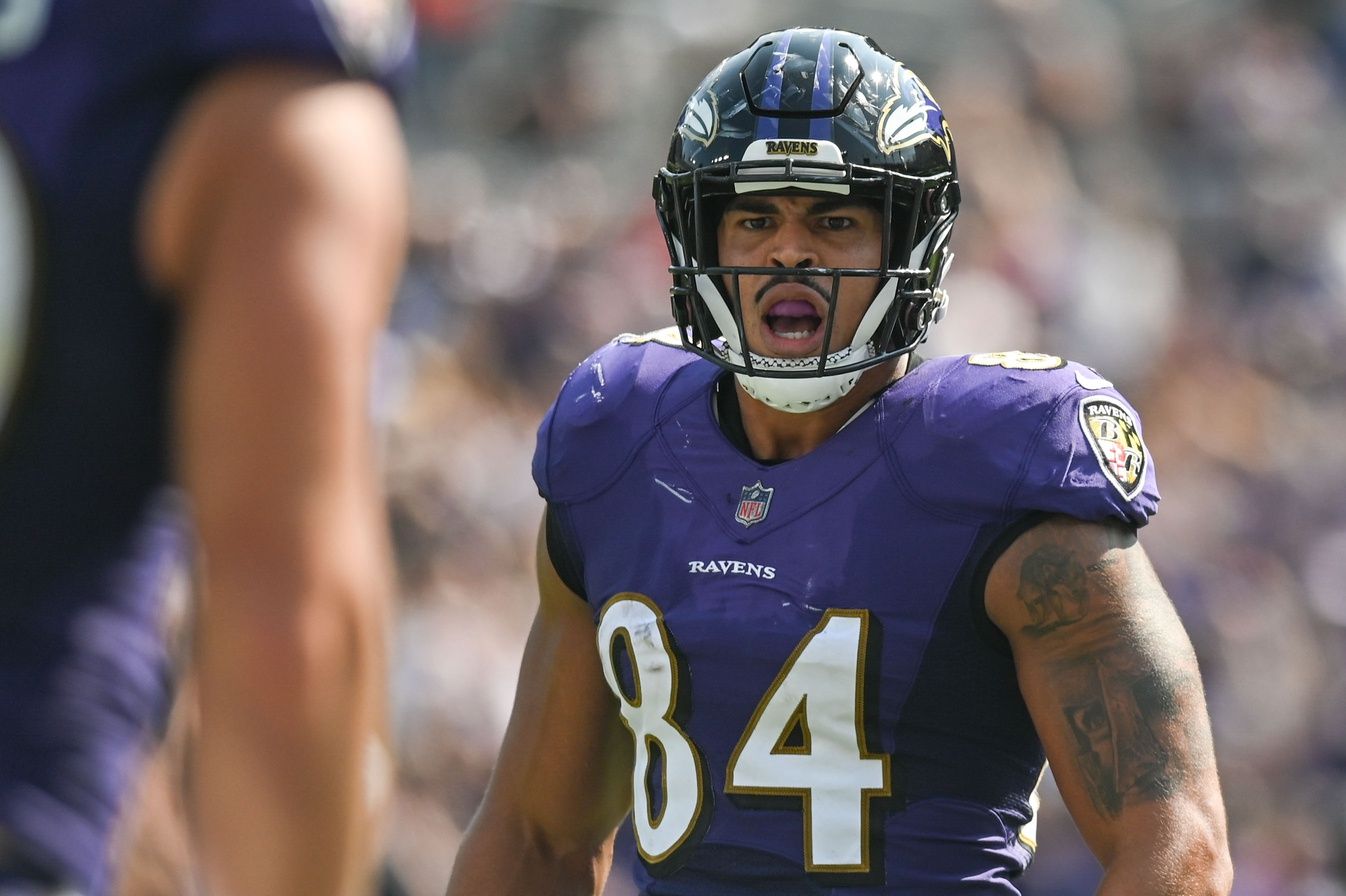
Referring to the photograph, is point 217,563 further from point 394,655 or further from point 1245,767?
point 1245,767

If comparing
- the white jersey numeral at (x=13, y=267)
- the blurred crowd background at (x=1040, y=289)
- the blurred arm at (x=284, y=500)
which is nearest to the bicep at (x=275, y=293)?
the blurred arm at (x=284, y=500)

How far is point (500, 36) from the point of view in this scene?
36.5 feet

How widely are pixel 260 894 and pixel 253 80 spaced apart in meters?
0.61

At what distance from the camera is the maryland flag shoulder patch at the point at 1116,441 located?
2938 millimetres

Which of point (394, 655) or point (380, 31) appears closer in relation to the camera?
point (380, 31)

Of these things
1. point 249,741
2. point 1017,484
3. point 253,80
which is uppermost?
point 253,80

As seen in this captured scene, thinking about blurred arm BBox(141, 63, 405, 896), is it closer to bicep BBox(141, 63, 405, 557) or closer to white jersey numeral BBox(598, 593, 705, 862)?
bicep BBox(141, 63, 405, 557)

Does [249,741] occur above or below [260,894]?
above

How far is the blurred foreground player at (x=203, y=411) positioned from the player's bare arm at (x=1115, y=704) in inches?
54.6

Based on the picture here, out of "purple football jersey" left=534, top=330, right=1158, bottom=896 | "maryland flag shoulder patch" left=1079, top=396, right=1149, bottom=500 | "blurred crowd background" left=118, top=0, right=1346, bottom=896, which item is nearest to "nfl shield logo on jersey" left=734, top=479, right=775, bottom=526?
"purple football jersey" left=534, top=330, right=1158, bottom=896

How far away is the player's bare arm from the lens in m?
2.82

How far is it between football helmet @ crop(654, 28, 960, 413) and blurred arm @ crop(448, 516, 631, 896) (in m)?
0.49

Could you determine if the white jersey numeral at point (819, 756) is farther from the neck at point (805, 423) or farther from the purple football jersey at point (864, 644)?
the neck at point (805, 423)

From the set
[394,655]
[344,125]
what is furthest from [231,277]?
[394,655]
